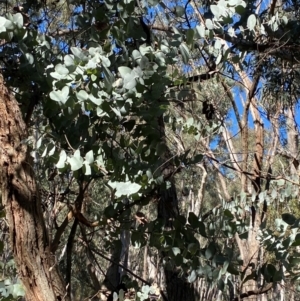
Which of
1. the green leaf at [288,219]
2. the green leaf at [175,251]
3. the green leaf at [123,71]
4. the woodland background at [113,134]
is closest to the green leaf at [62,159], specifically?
the woodland background at [113,134]

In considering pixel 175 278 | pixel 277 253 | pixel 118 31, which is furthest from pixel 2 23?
pixel 175 278

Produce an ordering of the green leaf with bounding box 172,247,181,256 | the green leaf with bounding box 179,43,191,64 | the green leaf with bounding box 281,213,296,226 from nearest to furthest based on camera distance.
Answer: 1. the green leaf with bounding box 179,43,191,64
2. the green leaf with bounding box 281,213,296,226
3. the green leaf with bounding box 172,247,181,256

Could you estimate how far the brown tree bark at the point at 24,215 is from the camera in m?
1.71

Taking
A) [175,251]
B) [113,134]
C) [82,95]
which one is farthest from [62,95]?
[175,251]

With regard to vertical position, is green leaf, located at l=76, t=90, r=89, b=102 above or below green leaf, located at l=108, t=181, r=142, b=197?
above

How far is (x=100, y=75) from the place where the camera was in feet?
5.72

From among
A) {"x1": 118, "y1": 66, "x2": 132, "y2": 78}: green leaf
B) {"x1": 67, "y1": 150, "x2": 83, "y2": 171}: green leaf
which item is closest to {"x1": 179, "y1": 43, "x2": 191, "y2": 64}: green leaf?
{"x1": 118, "y1": 66, "x2": 132, "y2": 78}: green leaf

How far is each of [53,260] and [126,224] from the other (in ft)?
2.14

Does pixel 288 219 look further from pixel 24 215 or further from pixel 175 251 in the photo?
pixel 24 215

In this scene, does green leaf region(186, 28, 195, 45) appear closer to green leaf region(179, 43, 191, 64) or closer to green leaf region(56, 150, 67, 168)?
green leaf region(179, 43, 191, 64)

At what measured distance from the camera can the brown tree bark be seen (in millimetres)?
1706

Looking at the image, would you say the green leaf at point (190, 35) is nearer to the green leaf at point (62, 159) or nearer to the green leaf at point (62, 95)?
the green leaf at point (62, 95)

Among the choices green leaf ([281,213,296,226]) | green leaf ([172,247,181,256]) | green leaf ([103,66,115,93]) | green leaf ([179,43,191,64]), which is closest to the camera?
green leaf ([103,66,115,93])

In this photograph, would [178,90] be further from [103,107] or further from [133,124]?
[103,107]
